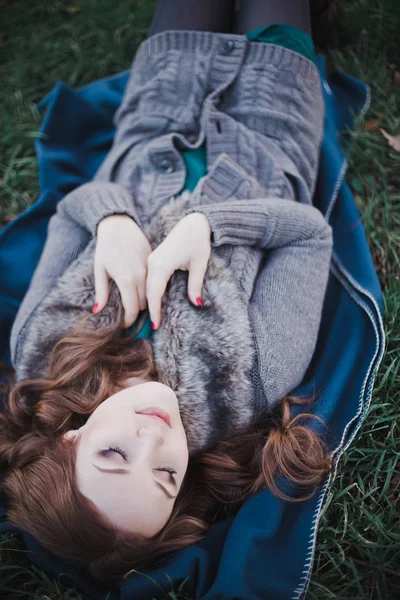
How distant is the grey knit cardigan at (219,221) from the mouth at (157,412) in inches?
8.6

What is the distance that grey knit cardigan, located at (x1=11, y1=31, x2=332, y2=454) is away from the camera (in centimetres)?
213

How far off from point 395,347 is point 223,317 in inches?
36.9

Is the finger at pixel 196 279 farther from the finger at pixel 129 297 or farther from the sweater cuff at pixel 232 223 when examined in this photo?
the finger at pixel 129 297

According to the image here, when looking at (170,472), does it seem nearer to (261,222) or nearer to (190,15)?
(261,222)

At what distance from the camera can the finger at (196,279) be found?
217 cm

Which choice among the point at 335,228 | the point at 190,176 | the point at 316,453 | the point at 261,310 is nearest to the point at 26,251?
the point at 190,176

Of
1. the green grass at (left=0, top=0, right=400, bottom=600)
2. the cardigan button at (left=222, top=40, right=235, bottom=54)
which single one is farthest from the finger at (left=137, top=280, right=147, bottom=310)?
the cardigan button at (left=222, top=40, right=235, bottom=54)

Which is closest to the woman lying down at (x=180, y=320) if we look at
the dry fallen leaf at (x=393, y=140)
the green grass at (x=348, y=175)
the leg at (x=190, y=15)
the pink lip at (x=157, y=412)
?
the pink lip at (x=157, y=412)

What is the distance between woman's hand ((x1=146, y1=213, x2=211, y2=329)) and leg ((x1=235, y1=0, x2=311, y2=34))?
1290 mm

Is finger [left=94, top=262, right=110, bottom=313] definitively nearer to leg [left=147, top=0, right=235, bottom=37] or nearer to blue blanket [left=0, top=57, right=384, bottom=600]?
Answer: blue blanket [left=0, top=57, right=384, bottom=600]

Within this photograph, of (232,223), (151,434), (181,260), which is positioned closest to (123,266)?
(181,260)

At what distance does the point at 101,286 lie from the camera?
2262 millimetres

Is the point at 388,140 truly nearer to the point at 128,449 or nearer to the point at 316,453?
the point at 316,453

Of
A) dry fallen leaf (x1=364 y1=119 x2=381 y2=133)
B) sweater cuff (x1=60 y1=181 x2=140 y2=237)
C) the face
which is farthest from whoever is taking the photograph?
dry fallen leaf (x1=364 y1=119 x2=381 y2=133)
